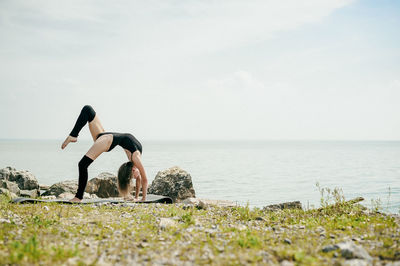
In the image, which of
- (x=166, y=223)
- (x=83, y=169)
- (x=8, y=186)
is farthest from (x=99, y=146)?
(x=8, y=186)

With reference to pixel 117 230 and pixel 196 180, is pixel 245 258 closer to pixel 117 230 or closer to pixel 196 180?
pixel 117 230

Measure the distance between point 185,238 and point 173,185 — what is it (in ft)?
28.9

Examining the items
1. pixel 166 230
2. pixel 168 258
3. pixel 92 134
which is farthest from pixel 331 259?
pixel 92 134

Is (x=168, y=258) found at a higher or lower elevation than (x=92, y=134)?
lower

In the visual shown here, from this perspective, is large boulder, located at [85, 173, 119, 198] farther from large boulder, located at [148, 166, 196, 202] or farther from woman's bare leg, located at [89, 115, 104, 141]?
woman's bare leg, located at [89, 115, 104, 141]

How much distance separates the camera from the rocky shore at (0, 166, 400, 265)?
17.6 feet

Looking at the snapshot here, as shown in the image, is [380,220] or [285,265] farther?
[380,220]

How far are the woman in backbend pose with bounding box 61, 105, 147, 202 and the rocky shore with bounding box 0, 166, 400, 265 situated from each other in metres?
1.52

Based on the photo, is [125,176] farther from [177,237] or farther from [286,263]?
[286,263]

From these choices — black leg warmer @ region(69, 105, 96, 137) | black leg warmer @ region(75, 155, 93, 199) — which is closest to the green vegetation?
black leg warmer @ region(75, 155, 93, 199)

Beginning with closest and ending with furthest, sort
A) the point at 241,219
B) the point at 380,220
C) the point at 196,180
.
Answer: the point at 380,220 → the point at 241,219 → the point at 196,180

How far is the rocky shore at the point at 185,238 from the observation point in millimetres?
5352

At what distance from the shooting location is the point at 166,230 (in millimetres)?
7180

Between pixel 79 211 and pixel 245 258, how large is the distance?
223 inches
